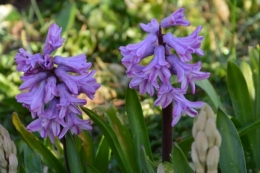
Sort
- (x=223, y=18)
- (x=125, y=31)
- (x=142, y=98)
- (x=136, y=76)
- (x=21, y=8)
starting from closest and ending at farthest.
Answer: (x=136, y=76)
(x=142, y=98)
(x=125, y=31)
(x=223, y=18)
(x=21, y=8)

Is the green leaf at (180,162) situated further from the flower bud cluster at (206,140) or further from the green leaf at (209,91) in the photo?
the green leaf at (209,91)

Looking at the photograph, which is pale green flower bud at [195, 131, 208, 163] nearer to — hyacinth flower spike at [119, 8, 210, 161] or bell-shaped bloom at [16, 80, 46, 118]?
hyacinth flower spike at [119, 8, 210, 161]

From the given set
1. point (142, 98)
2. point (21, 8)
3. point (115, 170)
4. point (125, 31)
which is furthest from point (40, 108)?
point (21, 8)

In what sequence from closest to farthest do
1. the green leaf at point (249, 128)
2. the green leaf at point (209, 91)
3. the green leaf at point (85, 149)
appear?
the green leaf at point (249, 128), the green leaf at point (85, 149), the green leaf at point (209, 91)

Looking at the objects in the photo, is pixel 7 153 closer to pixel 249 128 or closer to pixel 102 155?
pixel 102 155

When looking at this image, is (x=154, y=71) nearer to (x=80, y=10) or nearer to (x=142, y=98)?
(x=142, y=98)

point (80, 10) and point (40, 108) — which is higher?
point (40, 108)

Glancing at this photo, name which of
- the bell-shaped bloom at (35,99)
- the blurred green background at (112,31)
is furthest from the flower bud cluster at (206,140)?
the blurred green background at (112,31)

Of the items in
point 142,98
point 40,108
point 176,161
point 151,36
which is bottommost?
point 142,98
